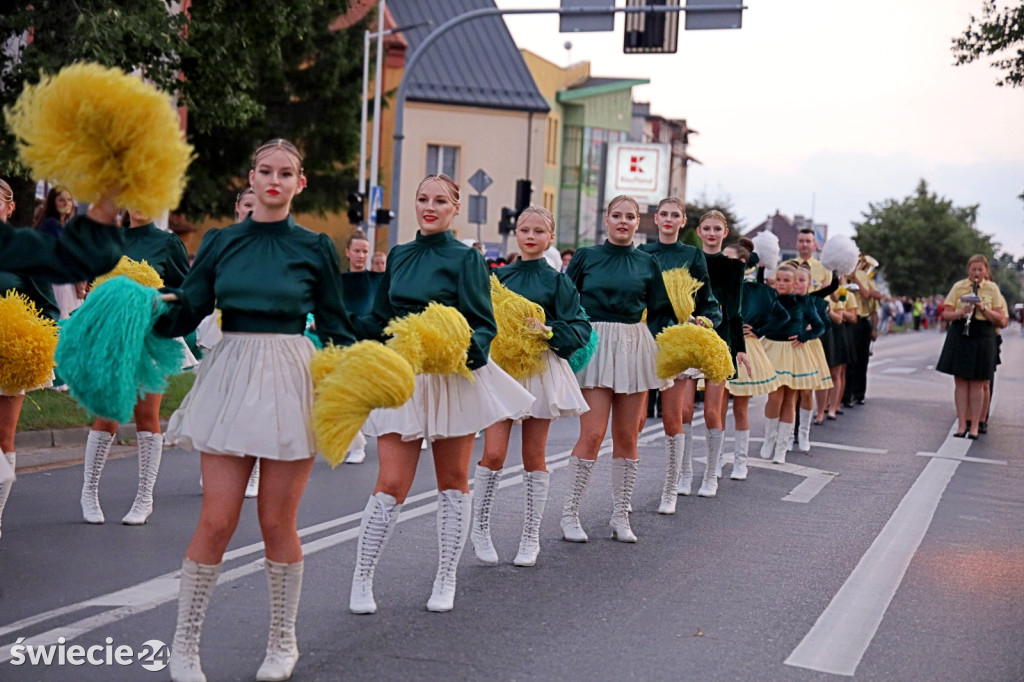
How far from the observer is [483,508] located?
810 centimetres

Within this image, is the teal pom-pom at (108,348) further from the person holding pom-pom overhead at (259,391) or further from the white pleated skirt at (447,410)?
the white pleated skirt at (447,410)

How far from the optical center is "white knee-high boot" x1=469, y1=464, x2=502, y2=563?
7973 millimetres

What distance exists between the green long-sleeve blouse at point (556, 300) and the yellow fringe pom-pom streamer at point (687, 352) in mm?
1099

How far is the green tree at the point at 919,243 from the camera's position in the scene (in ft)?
339

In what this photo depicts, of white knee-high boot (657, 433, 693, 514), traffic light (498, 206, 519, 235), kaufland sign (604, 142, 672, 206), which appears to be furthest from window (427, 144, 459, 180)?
white knee-high boot (657, 433, 693, 514)

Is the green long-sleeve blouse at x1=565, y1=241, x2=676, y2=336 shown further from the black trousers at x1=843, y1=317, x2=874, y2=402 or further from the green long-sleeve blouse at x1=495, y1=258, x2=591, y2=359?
the black trousers at x1=843, y1=317, x2=874, y2=402

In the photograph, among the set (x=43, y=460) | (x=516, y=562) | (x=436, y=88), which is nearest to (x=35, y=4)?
(x=43, y=460)

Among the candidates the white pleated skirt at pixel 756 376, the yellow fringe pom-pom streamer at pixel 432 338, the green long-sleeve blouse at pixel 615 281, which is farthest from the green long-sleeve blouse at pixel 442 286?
the white pleated skirt at pixel 756 376

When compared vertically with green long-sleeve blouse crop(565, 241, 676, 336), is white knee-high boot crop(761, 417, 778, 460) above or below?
below

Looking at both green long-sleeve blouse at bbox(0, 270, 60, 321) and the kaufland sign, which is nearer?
green long-sleeve blouse at bbox(0, 270, 60, 321)

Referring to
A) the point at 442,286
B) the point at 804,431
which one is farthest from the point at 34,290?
the point at 804,431

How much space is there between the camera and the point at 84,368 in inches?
199

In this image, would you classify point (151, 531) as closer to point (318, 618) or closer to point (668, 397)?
point (318, 618)

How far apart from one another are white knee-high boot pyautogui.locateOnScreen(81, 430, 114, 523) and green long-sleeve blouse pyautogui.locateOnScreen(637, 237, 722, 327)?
3.87 m
